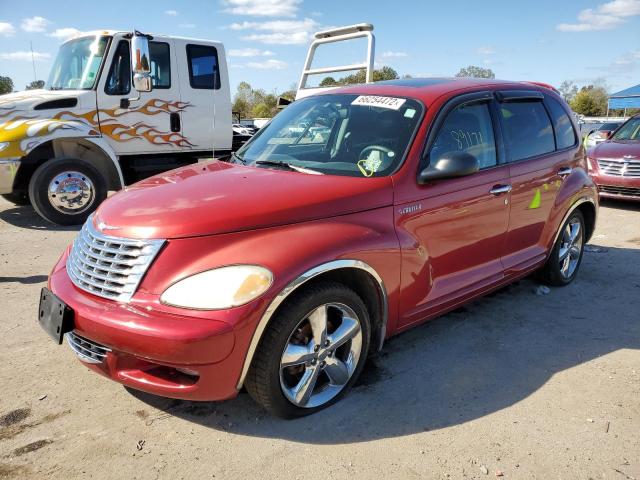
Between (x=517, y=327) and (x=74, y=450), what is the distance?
310 cm

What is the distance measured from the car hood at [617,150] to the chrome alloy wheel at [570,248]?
15.4ft

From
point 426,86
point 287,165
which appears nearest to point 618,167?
point 426,86

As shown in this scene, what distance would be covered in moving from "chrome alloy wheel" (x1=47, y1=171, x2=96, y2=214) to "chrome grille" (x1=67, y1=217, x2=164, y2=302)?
174 inches

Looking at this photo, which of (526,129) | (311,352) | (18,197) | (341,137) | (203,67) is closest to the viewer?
(311,352)

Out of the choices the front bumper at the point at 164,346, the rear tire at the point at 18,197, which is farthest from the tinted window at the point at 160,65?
the front bumper at the point at 164,346

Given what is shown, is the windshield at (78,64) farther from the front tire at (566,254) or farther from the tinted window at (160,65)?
the front tire at (566,254)

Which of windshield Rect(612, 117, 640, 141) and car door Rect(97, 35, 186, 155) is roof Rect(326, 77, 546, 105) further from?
windshield Rect(612, 117, 640, 141)

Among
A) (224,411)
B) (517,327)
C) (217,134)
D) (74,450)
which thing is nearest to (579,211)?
(517,327)

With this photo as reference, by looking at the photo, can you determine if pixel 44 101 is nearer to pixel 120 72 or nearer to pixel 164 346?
pixel 120 72

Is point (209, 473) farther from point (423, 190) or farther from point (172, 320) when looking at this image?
point (423, 190)

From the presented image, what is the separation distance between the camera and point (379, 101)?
3555mm

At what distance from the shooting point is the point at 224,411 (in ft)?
9.15

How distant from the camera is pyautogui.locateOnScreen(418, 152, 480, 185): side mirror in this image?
10.1 ft

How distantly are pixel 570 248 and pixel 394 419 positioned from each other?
9.66 ft
